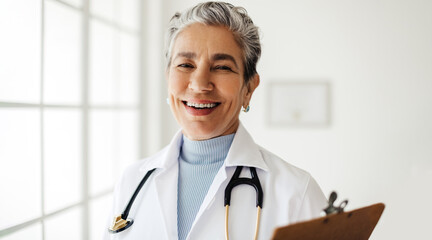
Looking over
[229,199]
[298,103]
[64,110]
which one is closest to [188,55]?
[229,199]

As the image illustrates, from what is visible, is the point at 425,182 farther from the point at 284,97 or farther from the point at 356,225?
the point at 356,225

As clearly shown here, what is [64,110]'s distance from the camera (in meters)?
2.10

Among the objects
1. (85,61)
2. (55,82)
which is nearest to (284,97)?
(85,61)

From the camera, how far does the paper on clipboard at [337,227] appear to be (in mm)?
732

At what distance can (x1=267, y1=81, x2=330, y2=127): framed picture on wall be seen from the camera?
3.04 meters

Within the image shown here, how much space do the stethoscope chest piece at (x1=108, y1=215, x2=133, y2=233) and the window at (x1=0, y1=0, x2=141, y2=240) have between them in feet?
2.19

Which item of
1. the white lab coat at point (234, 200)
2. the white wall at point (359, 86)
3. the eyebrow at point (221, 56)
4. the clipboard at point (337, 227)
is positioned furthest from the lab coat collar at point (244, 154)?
the white wall at point (359, 86)

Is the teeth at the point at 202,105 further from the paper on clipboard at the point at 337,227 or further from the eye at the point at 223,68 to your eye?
the paper on clipboard at the point at 337,227

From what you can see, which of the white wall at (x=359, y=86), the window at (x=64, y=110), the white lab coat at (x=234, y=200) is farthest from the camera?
the white wall at (x=359, y=86)

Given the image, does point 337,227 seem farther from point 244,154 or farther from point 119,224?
point 119,224

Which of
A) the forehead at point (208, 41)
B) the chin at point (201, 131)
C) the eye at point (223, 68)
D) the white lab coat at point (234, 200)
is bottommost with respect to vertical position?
the white lab coat at point (234, 200)

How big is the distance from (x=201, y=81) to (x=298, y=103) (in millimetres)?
2052

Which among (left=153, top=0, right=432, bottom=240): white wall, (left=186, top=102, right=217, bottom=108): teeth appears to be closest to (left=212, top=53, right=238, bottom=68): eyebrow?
(left=186, top=102, right=217, bottom=108): teeth

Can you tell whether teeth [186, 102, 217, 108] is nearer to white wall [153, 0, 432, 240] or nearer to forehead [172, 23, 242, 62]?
A: forehead [172, 23, 242, 62]
